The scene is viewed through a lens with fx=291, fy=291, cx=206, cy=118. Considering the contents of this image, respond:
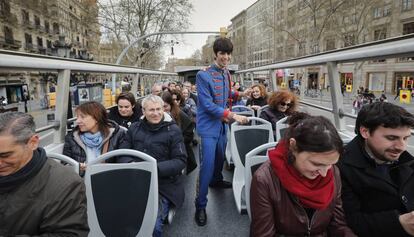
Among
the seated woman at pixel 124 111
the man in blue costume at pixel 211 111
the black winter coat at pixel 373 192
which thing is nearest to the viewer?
the black winter coat at pixel 373 192

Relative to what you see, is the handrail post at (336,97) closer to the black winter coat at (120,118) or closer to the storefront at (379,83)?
the storefront at (379,83)

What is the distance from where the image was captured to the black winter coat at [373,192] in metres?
1.64

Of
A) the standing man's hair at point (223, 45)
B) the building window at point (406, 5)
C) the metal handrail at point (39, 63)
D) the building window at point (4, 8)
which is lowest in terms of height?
the metal handrail at point (39, 63)

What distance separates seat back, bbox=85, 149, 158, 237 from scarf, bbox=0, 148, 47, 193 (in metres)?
0.62

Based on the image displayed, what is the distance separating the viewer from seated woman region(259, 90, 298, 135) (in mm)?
3936

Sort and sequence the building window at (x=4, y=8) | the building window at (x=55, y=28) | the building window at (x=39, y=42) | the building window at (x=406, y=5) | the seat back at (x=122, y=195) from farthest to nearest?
the building window at (x=55, y=28)
the building window at (x=39, y=42)
the building window at (x=4, y=8)
the building window at (x=406, y=5)
the seat back at (x=122, y=195)

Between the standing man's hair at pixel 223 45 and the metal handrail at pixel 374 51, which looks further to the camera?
the standing man's hair at pixel 223 45

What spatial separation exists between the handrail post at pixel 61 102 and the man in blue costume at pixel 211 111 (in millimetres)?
1314

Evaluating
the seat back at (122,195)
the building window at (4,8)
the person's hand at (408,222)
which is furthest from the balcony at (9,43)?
the person's hand at (408,222)

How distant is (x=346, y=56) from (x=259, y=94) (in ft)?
9.79

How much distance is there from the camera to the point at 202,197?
308cm

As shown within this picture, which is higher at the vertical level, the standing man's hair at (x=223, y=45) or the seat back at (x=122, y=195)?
the standing man's hair at (x=223, y=45)

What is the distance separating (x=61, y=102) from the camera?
9.44ft

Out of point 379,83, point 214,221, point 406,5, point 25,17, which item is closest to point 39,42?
point 25,17
